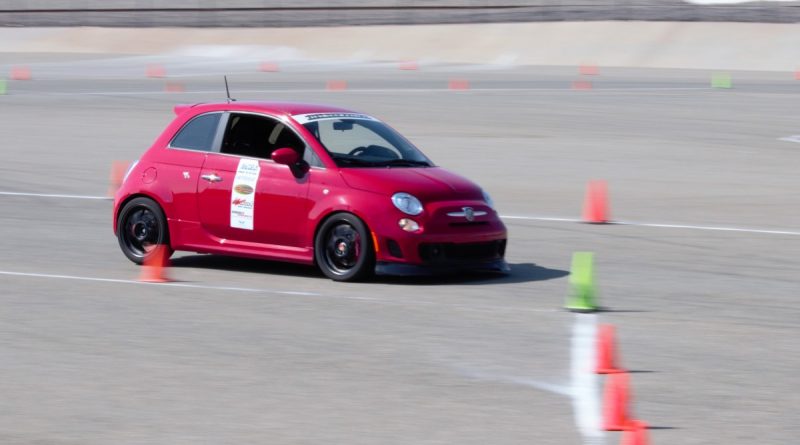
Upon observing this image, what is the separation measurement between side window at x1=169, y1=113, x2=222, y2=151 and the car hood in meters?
1.51

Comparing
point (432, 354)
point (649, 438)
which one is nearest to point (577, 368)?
point (432, 354)

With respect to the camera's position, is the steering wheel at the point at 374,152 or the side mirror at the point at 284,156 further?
the steering wheel at the point at 374,152

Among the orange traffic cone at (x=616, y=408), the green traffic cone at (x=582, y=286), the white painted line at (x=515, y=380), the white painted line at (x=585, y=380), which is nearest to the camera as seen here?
the orange traffic cone at (x=616, y=408)

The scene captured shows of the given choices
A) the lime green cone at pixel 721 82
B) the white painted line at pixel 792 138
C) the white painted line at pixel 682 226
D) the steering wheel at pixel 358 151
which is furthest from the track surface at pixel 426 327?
the lime green cone at pixel 721 82

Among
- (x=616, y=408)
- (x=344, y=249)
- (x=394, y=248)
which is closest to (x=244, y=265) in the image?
(x=344, y=249)

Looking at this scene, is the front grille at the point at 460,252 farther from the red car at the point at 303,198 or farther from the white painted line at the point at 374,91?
the white painted line at the point at 374,91

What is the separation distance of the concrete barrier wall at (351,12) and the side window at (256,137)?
34509 millimetres

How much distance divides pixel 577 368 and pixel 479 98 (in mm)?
22556

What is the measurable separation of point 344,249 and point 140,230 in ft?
7.52

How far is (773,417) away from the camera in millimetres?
7363

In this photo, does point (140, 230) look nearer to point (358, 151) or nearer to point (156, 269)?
point (156, 269)

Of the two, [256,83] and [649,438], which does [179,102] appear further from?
[649,438]

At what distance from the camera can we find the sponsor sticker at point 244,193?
11781 mm

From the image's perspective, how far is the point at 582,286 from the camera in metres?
10.4
